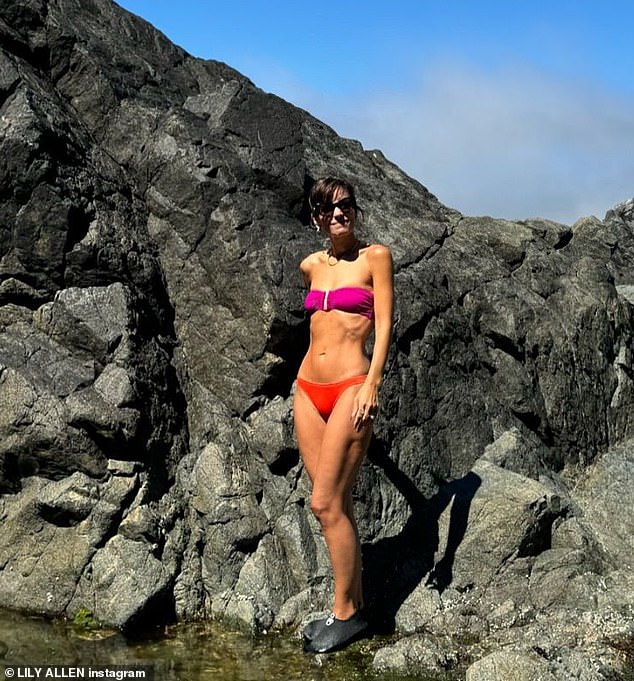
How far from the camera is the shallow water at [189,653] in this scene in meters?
6.44

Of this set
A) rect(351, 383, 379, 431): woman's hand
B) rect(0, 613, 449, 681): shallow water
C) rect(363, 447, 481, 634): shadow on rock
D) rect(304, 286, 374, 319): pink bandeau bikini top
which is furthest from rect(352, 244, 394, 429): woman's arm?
rect(0, 613, 449, 681): shallow water

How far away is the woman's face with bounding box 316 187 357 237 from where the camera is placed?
7211mm

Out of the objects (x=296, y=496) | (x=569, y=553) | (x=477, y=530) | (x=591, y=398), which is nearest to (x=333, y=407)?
(x=296, y=496)

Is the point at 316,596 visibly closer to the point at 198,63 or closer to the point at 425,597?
the point at 425,597

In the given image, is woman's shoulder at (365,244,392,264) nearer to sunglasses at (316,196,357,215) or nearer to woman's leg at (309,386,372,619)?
sunglasses at (316,196,357,215)

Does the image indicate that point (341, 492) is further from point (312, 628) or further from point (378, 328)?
point (378, 328)

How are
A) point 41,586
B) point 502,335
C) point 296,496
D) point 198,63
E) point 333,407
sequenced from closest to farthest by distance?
point 333,407 → point 41,586 → point 296,496 → point 502,335 → point 198,63

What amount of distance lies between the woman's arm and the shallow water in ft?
6.34

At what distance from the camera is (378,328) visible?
693 centimetres

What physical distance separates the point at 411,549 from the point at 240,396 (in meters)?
2.29

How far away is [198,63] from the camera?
11375 mm

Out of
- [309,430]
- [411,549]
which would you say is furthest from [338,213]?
[411,549]

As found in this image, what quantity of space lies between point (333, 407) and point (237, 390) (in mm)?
1780

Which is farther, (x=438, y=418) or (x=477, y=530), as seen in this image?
(x=438, y=418)
